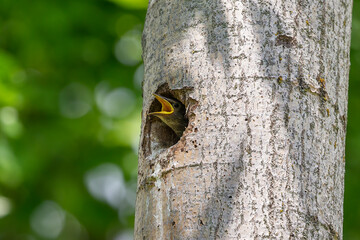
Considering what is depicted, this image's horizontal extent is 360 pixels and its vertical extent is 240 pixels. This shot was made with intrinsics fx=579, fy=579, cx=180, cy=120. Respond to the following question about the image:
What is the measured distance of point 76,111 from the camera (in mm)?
6184

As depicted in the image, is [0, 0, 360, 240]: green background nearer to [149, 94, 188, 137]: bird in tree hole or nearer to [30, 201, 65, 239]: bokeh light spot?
[30, 201, 65, 239]: bokeh light spot

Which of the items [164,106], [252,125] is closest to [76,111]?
[164,106]

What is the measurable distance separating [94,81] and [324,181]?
4.09 metres

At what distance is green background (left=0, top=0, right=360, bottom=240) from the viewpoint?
556 centimetres

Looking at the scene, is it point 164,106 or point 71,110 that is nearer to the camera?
point 164,106

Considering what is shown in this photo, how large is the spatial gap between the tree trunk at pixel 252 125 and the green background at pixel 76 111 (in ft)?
9.03

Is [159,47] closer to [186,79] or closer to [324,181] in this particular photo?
[186,79]

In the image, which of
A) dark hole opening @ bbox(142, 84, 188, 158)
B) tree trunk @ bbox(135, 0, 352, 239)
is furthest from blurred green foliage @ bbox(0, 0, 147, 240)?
tree trunk @ bbox(135, 0, 352, 239)

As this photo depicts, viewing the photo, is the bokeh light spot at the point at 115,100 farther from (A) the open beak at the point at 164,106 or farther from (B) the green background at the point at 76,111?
(A) the open beak at the point at 164,106

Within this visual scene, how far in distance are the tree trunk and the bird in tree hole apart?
0.93 ft

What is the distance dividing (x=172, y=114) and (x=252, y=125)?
853 millimetres

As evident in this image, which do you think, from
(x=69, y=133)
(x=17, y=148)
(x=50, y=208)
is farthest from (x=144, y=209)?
(x=50, y=208)

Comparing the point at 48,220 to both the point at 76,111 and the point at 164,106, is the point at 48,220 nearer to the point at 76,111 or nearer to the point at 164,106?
the point at 76,111

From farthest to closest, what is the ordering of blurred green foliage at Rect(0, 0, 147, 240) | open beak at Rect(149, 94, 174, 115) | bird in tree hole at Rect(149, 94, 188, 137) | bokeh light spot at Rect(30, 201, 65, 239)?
bokeh light spot at Rect(30, 201, 65, 239), blurred green foliage at Rect(0, 0, 147, 240), bird in tree hole at Rect(149, 94, 188, 137), open beak at Rect(149, 94, 174, 115)
